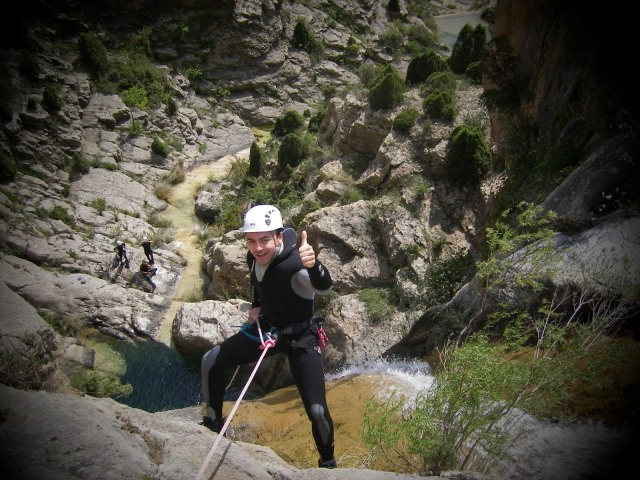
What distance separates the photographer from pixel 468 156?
442 inches

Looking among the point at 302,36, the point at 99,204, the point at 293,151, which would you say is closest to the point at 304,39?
the point at 302,36

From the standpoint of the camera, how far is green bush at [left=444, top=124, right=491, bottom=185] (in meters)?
11.0

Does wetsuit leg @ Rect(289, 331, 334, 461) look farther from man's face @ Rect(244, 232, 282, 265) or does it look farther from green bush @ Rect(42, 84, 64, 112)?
green bush @ Rect(42, 84, 64, 112)

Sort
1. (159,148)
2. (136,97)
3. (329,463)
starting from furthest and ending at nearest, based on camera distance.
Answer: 1. (136,97)
2. (159,148)
3. (329,463)

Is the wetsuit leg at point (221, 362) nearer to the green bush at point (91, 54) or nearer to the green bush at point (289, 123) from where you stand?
the green bush at point (289, 123)

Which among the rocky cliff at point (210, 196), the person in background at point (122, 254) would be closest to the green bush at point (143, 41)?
the rocky cliff at point (210, 196)

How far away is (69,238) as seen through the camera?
14656 mm

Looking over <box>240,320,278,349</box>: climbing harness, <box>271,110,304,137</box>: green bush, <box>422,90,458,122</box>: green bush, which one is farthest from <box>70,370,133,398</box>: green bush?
<box>271,110,304,137</box>: green bush

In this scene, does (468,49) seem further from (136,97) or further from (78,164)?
(78,164)

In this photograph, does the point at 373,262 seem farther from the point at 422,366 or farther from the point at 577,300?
the point at 577,300

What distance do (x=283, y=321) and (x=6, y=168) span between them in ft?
56.0

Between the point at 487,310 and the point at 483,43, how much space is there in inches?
653

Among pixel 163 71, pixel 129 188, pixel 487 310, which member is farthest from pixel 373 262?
pixel 163 71

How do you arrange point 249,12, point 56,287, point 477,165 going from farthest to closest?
point 249,12
point 56,287
point 477,165
